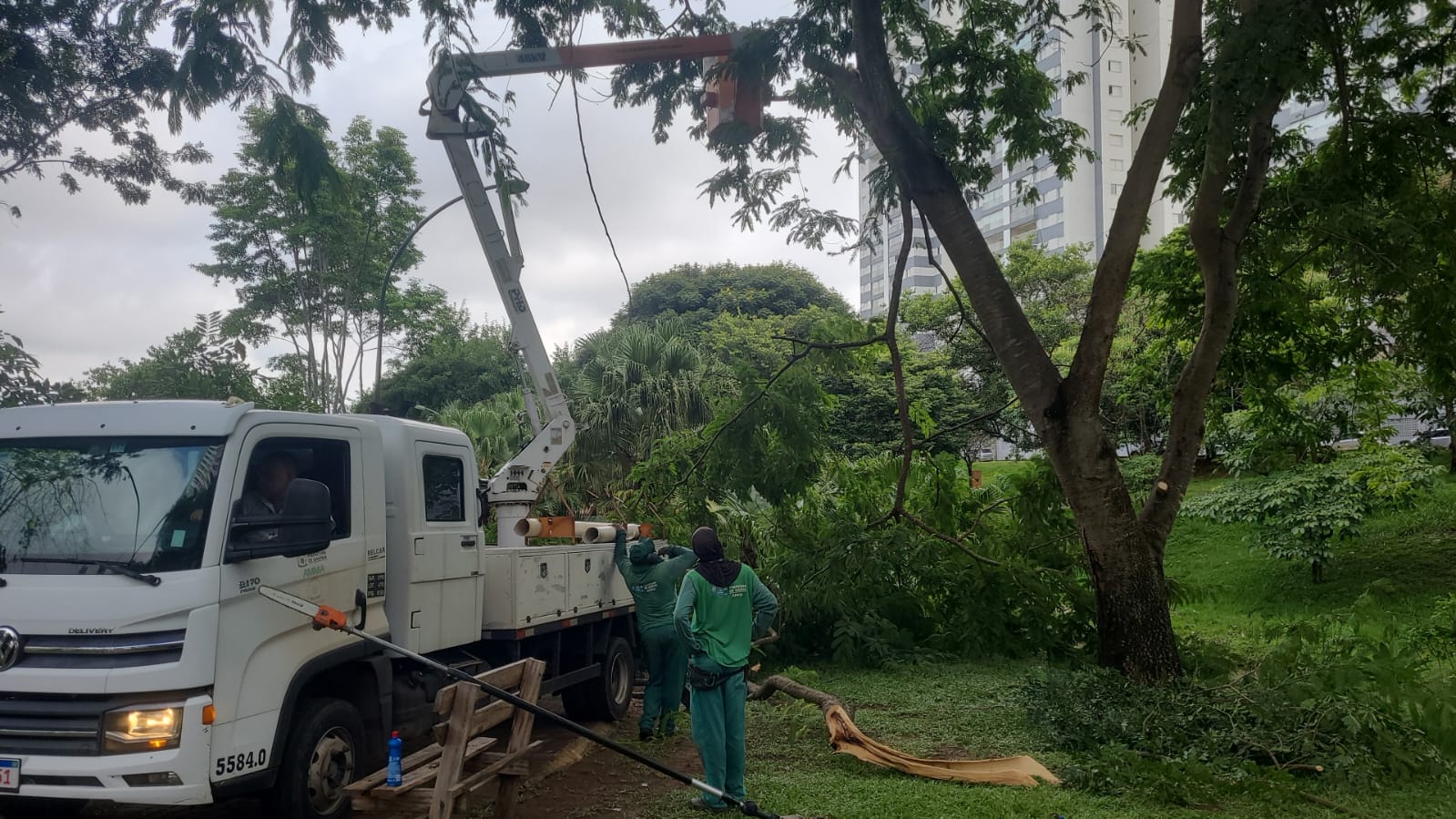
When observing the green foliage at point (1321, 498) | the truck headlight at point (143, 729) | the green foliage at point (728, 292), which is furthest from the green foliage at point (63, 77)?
the green foliage at point (728, 292)

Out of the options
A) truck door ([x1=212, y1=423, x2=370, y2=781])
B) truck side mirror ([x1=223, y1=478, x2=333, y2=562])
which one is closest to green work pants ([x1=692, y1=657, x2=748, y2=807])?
truck door ([x1=212, y1=423, x2=370, y2=781])

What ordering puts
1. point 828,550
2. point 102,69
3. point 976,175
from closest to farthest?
point 976,175
point 828,550
point 102,69

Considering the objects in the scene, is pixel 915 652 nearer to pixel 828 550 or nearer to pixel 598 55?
pixel 828 550

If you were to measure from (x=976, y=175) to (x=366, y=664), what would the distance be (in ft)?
26.3

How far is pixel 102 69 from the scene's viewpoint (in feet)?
44.2

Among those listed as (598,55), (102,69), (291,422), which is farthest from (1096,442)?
(102,69)

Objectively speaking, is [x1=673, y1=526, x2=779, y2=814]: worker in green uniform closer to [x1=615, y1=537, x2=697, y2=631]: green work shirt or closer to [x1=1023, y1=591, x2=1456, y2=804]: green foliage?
[x1=615, y1=537, x2=697, y2=631]: green work shirt

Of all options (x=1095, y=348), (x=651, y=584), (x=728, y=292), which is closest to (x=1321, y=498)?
(x=1095, y=348)

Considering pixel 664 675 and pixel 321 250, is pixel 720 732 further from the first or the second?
pixel 321 250

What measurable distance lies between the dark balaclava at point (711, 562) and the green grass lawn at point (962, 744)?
1.40m

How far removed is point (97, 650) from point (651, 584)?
4533 millimetres

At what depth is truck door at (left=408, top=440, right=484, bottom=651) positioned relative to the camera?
696 centimetres

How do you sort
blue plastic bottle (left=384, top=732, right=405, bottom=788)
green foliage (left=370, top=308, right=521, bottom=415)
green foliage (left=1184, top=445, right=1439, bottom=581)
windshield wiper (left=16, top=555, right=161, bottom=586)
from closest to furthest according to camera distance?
windshield wiper (left=16, top=555, right=161, bottom=586) < blue plastic bottle (left=384, top=732, right=405, bottom=788) < green foliage (left=1184, top=445, right=1439, bottom=581) < green foliage (left=370, top=308, right=521, bottom=415)

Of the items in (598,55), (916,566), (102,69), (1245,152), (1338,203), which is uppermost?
(102,69)
